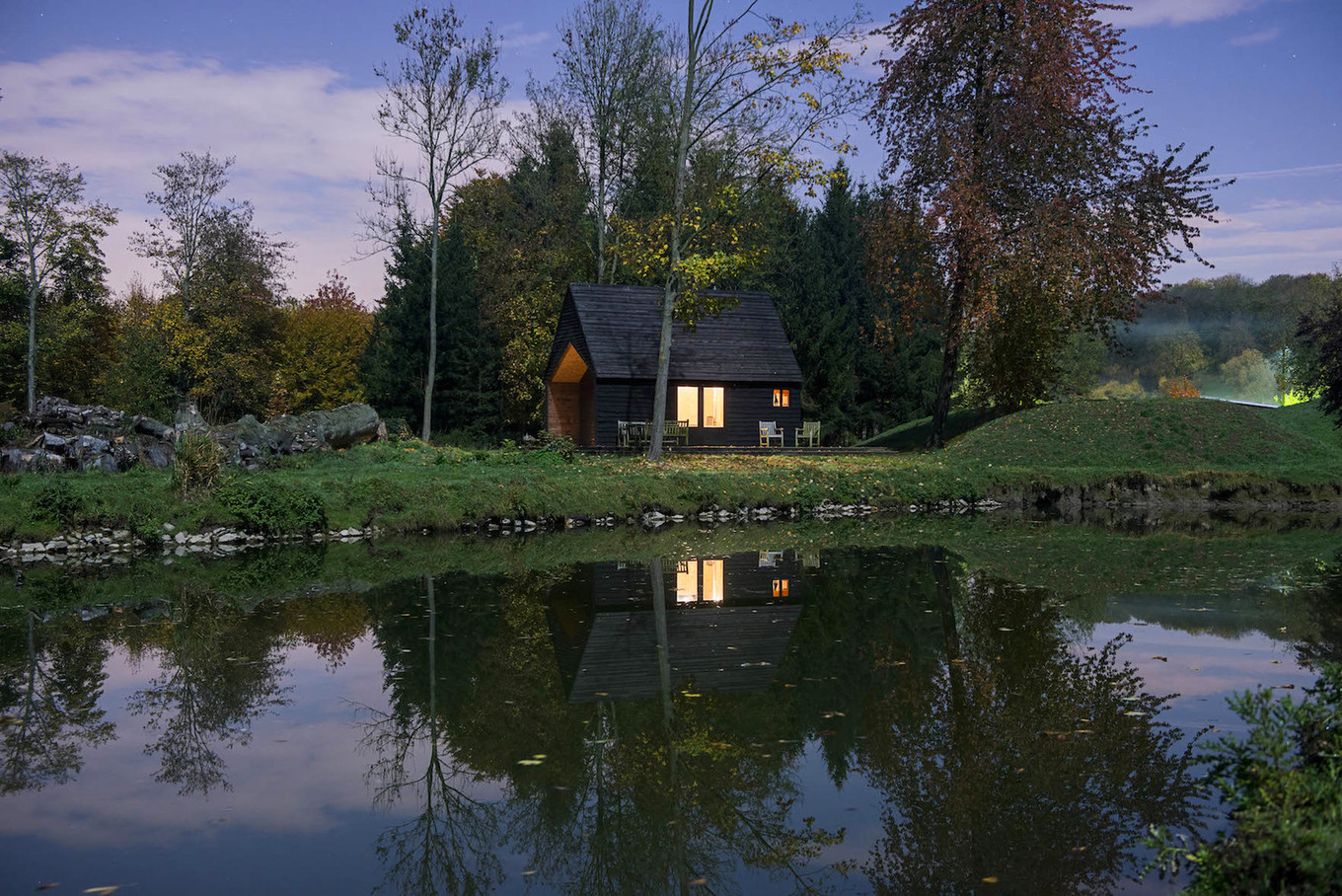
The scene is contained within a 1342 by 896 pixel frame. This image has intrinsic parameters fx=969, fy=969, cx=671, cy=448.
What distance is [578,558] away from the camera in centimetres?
1392

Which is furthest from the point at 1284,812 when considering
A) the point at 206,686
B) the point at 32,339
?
the point at 32,339

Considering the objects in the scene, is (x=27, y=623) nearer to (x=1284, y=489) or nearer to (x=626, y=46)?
(x=1284, y=489)

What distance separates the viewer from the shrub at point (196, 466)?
15.2 meters

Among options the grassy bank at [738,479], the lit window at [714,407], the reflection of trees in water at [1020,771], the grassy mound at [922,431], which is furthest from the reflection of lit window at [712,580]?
the grassy mound at [922,431]

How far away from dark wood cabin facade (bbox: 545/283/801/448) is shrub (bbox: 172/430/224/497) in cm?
1528

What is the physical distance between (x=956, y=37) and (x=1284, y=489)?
14.7m

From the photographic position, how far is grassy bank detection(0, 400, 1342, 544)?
50.7ft

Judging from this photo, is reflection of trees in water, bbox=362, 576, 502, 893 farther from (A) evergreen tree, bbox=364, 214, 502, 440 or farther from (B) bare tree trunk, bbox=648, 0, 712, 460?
(A) evergreen tree, bbox=364, 214, 502, 440

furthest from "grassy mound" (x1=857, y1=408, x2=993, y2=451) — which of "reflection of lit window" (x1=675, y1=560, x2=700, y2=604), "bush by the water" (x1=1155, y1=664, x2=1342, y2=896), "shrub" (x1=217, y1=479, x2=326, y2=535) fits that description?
"bush by the water" (x1=1155, y1=664, x2=1342, y2=896)

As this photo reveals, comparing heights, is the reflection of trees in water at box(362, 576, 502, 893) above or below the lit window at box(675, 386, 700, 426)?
below

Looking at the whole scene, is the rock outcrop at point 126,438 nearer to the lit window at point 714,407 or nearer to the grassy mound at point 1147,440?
the lit window at point 714,407

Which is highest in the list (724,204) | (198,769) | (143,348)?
(724,204)

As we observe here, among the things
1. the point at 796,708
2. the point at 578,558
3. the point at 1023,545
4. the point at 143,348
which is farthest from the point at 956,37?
the point at 143,348

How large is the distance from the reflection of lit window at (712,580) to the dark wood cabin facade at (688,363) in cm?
1718
